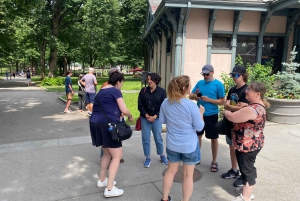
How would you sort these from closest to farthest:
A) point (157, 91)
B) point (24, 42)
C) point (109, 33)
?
point (157, 91)
point (109, 33)
point (24, 42)

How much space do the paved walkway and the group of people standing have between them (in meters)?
0.27

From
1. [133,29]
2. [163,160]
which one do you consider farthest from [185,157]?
[133,29]

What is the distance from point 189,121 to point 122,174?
1834 millimetres

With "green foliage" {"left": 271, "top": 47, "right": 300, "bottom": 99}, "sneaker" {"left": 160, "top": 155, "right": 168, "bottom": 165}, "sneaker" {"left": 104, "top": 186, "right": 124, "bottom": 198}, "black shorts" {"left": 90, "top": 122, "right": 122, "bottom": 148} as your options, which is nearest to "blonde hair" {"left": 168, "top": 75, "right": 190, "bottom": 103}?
"black shorts" {"left": 90, "top": 122, "right": 122, "bottom": 148}

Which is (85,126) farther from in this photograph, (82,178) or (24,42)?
(24,42)

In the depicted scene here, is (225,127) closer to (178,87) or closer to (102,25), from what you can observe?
(178,87)

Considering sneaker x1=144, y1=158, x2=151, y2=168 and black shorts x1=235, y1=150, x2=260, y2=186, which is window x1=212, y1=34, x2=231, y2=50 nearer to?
sneaker x1=144, y1=158, x2=151, y2=168

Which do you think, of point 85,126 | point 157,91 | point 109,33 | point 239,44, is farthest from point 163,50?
point 109,33

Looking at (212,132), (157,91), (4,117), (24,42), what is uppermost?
(24,42)

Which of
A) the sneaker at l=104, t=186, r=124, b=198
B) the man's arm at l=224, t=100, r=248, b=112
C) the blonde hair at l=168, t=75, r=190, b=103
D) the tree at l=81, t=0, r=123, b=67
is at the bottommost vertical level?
the sneaker at l=104, t=186, r=124, b=198

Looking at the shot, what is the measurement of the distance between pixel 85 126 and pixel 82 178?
3633 millimetres

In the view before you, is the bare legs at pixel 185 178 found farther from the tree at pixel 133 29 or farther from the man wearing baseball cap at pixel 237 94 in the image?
the tree at pixel 133 29

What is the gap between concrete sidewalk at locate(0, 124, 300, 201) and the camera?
3.46 metres

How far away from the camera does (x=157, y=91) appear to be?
4.21m
